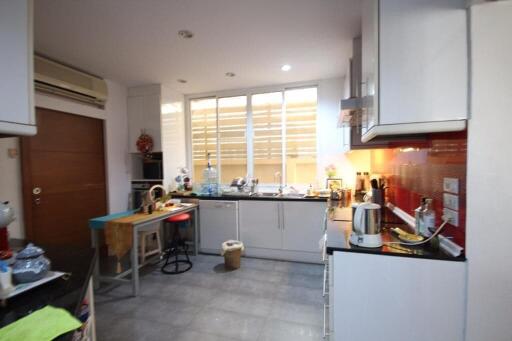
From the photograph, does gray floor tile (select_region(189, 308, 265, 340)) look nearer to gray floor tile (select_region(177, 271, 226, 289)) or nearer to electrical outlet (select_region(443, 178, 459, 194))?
gray floor tile (select_region(177, 271, 226, 289))

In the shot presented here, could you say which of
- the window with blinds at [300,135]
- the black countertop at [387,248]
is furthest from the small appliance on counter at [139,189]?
the black countertop at [387,248]

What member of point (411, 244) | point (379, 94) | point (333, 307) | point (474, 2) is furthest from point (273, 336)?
point (474, 2)

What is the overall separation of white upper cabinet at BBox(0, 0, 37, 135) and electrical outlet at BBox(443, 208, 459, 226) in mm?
2082

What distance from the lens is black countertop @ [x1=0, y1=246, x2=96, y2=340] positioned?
79 centimetres

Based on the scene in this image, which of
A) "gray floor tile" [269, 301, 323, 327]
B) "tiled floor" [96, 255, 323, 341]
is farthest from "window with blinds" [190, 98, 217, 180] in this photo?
"gray floor tile" [269, 301, 323, 327]

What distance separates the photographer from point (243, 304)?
7.18 ft

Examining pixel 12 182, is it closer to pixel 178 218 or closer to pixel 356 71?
pixel 178 218

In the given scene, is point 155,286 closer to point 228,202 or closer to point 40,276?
point 228,202

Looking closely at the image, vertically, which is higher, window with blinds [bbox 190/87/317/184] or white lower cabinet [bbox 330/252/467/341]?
window with blinds [bbox 190/87/317/184]

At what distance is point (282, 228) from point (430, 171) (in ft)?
6.63

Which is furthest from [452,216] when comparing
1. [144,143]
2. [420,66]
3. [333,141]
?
[144,143]

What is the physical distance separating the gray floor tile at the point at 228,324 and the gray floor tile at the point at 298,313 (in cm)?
17

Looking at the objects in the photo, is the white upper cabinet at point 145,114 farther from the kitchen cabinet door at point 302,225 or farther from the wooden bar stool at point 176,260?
the kitchen cabinet door at point 302,225

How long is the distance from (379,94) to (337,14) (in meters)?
1.19
